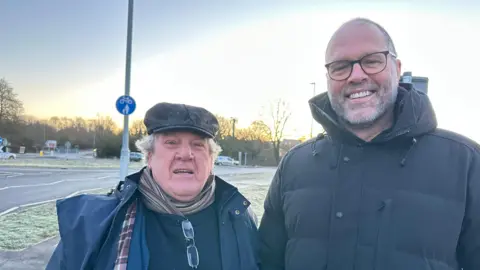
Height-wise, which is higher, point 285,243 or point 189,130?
point 189,130

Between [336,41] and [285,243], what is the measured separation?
120cm

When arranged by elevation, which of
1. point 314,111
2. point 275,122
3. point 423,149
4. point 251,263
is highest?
point 275,122

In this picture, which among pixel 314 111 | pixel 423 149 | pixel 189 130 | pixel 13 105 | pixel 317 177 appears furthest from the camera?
pixel 13 105

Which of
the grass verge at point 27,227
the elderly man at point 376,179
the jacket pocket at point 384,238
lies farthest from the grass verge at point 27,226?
the jacket pocket at point 384,238

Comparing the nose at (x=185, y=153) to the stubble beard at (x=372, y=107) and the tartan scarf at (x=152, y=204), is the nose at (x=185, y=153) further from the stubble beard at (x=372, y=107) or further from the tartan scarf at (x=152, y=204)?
the stubble beard at (x=372, y=107)

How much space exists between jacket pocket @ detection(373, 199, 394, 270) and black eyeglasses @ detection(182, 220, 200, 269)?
3.46 feet

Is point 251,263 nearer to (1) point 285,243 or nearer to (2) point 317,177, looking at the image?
(1) point 285,243

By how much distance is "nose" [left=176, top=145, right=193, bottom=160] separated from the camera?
2496 millimetres

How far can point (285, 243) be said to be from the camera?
7.73 feet

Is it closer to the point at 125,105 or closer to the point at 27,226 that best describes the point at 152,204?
the point at 27,226

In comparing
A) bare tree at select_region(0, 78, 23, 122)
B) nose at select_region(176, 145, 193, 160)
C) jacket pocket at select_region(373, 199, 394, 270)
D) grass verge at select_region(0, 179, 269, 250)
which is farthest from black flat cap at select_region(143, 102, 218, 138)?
bare tree at select_region(0, 78, 23, 122)

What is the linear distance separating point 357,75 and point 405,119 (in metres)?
0.34

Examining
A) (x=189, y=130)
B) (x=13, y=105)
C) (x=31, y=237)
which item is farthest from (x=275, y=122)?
(x=189, y=130)

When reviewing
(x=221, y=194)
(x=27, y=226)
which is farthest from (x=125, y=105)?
(x=221, y=194)
